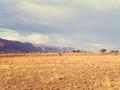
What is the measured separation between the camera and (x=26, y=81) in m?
27.2

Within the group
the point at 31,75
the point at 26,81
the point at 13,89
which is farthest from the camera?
the point at 31,75

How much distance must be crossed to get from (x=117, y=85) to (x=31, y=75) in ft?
21.5

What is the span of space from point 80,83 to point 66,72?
3862 millimetres

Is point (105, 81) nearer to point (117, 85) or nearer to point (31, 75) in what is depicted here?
point (117, 85)

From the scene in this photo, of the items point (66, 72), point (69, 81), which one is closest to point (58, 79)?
point (69, 81)

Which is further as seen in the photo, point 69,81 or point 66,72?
point 66,72

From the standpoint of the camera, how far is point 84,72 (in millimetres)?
30641

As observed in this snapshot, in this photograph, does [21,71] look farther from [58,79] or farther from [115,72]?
[115,72]

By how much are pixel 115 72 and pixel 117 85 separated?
508cm

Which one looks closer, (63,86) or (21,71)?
(63,86)

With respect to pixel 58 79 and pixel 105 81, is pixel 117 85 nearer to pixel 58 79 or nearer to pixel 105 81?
pixel 105 81

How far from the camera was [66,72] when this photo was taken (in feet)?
101

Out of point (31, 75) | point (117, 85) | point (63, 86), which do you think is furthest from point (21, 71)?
point (117, 85)

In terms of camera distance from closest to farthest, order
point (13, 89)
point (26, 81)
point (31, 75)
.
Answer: point (13, 89)
point (26, 81)
point (31, 75)
